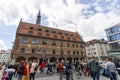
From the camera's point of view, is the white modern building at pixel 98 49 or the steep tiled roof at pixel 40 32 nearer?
the steep tiled roof at pixel 40 32

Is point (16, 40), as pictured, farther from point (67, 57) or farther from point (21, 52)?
point (67, 57)

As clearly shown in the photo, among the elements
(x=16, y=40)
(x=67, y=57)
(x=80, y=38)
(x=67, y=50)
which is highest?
(x=80, y=38)

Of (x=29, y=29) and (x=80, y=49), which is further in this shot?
(x=80, y=49)

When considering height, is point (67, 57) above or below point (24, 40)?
below

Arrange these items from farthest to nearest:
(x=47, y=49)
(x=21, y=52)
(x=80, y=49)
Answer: (x=80, y=49), (x=47, y=49), (x=21, y=52)

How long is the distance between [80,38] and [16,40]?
2859cm

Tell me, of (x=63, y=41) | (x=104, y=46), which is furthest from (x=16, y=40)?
(x=104, y=46)

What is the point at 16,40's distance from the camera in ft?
107

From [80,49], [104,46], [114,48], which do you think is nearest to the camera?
[114,48]

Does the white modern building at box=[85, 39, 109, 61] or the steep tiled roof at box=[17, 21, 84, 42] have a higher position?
the steep tiled roof at box=[17, 21, 84, 42]

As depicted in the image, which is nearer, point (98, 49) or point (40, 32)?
point (40, 32)

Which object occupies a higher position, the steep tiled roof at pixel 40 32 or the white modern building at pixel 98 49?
the steep tiled roof at pixel 40 32

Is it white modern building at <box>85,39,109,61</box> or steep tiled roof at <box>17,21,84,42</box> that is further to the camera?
white modern building at <box>85,39,109,61</box>

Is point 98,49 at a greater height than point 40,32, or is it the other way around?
point 40,32
